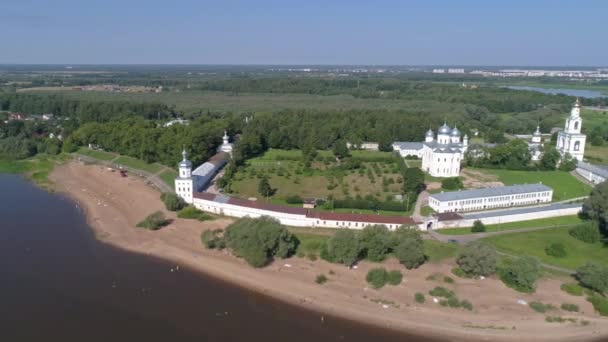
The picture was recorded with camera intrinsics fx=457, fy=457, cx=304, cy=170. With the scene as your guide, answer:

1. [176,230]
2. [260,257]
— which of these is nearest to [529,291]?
[260,257]

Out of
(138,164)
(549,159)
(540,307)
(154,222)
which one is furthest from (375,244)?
(138,164)

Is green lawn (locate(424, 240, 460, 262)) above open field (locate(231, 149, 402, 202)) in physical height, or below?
below

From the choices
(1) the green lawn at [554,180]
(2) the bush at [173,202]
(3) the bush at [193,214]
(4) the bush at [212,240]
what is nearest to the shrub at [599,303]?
(1) the green lawn at [554,180]

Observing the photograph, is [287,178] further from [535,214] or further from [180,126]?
[535,214]

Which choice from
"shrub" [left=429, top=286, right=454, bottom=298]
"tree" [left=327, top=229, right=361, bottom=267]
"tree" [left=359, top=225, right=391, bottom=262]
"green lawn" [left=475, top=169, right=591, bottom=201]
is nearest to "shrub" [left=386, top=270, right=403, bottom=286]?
"tree" [left=359, top=225, right=391, bottom=262]

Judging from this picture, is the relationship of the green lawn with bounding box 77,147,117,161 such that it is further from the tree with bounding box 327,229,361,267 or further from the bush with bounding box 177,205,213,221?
the tree with bounding box 327,229,361,267

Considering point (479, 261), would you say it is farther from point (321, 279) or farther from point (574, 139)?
point (574, 139)

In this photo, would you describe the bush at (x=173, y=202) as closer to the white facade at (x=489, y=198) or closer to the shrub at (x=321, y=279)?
the shrub at (x=321, y=279)

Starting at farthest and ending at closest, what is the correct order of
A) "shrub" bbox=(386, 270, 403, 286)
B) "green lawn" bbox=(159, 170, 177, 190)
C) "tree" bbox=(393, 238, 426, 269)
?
"green lawn" bbox=(159, 170, 177, 190), "tree" bbox=(393, 238, 426, 269), "shrub" bbox=(386, 270, 403, 286)
